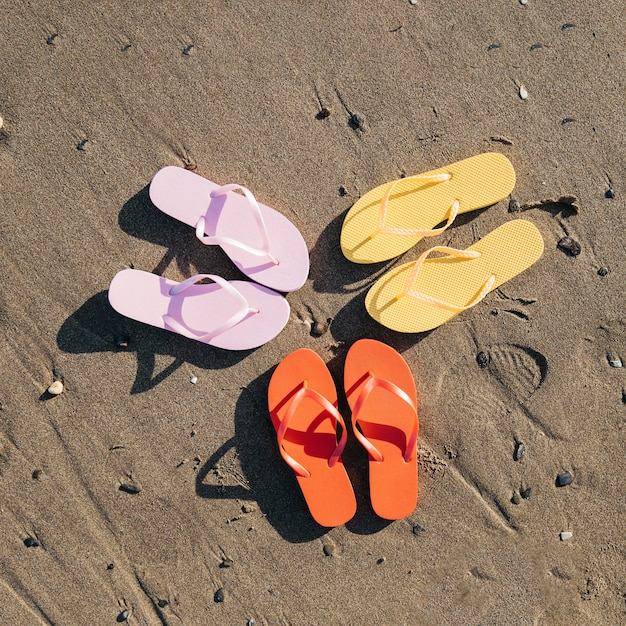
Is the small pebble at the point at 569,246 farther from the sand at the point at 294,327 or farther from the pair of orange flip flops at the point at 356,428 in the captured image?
the pair of orange flip flops at the point at 356,428

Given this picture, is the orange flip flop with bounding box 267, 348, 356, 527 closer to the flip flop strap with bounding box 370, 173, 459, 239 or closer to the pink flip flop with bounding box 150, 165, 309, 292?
the pink flip flop with bounding box 150, 165, 309, 292

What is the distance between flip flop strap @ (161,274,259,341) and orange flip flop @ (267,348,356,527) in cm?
29

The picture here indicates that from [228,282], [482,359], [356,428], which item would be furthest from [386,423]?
[228,282]

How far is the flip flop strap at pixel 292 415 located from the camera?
2.13m

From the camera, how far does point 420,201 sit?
7.43ft

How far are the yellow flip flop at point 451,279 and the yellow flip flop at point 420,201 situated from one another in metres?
0.13

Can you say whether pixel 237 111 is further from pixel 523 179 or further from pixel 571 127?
pixel 571 127

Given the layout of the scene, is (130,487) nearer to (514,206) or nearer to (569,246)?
(514,206)

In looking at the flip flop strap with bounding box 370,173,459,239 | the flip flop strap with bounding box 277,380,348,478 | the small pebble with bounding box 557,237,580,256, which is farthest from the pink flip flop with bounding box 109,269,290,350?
the small pebble with bounding box 557,237,580,256

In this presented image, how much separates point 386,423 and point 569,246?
1121mm

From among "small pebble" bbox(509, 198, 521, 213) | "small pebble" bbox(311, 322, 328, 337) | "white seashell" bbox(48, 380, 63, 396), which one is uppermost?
"white seashell" bbox(48, 380, 63, 396)

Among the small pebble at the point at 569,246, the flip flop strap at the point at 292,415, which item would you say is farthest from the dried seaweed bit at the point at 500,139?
the flip flop strap at the point at 292,415

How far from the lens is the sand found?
225 centimetres

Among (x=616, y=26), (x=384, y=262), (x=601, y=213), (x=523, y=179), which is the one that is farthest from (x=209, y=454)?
(x=616, y=26)
